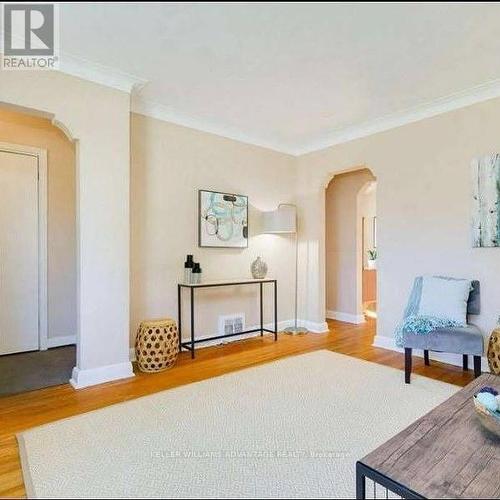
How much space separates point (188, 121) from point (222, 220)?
1166 millimetres

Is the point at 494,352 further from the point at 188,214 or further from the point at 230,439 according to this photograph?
the point at 188,214

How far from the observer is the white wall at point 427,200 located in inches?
122

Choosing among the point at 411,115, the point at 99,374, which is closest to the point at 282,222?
the point at 411,115

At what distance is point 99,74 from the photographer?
273cm

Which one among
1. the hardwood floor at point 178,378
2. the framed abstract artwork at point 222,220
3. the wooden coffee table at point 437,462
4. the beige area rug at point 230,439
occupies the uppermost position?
the framed abstract artwork at point 222,220

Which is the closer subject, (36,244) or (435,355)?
(435,355)

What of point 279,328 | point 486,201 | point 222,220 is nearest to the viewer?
point 486,201

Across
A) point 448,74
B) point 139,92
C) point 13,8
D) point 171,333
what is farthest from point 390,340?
point 13,8

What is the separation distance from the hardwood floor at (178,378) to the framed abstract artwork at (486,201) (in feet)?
4.12

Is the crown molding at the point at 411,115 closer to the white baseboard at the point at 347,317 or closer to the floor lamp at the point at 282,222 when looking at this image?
the floor lamp at the point at 282,222

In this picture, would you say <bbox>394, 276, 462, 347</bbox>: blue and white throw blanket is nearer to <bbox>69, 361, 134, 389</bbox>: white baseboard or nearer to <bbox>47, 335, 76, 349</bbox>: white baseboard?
<bbox>69, 361, 134, 389</bbox>: white baseboard

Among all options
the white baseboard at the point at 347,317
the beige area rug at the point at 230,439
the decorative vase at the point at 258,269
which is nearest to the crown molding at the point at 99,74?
the decorative vase at the point at 258,269

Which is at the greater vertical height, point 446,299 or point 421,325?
point 446,299

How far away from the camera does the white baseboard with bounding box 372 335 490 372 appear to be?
10.2 ft
